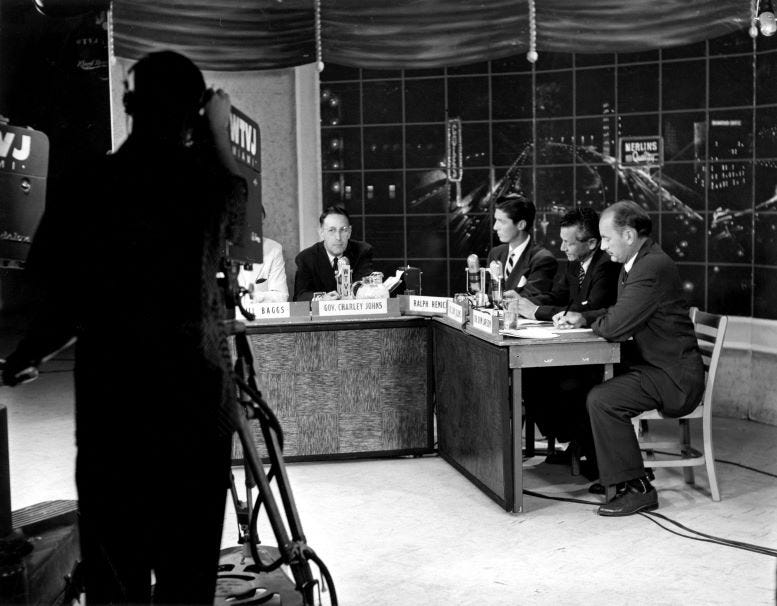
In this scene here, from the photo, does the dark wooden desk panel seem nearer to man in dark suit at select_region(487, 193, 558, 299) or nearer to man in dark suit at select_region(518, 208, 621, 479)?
man in dark suit at select_region(518, 208, 621, 479)

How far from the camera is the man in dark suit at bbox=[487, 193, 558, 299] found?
5.70 meters

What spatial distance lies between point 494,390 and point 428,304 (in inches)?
39.8

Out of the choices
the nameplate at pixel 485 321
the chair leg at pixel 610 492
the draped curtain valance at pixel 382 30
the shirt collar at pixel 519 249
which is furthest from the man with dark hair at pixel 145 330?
the draped curtain valance at pixel 382 30

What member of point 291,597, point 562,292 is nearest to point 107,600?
point 291,597

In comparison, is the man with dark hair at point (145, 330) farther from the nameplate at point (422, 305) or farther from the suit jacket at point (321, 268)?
the suit jacket at point (321, 268)

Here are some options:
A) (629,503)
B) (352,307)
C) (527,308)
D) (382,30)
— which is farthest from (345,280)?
(629,503)

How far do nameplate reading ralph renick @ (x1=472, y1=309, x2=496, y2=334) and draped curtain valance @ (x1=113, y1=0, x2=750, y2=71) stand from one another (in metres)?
2.03

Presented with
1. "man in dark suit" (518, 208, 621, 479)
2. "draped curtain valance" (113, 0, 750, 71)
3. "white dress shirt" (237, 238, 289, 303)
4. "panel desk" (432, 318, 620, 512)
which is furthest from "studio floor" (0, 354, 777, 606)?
"draped curtain valance" (113, 0, 750, 71)

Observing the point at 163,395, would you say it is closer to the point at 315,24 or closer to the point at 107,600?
the point at 107,600

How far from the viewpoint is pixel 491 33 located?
6.00 meters

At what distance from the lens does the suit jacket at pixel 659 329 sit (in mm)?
4473

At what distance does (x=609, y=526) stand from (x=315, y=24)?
11.9ft

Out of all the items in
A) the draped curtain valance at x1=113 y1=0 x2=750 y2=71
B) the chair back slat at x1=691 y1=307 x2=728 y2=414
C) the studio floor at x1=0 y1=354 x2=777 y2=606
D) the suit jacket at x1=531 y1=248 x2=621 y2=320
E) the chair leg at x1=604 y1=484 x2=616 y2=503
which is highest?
the draped curtain valance at x1=113 y1=0 x2=750 y2=71

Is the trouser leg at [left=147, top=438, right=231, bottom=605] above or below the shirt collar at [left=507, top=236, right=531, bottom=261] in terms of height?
below
